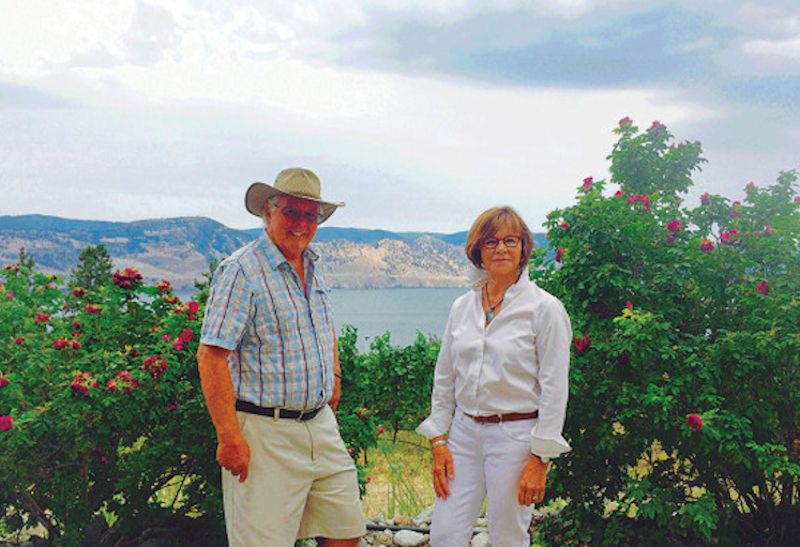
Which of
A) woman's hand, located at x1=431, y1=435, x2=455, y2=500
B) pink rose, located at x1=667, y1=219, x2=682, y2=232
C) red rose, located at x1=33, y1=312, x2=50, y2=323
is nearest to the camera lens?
woman's hand, located at x1=431, y1=435, x2=455, y2=500

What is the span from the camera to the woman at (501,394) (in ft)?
9.52

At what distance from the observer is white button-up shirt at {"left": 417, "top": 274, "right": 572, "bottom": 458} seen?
2887 mm

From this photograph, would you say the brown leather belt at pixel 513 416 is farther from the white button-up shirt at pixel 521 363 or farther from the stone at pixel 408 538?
the stone at pixel 408 538

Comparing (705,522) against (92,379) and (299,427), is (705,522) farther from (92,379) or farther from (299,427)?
(92,379)

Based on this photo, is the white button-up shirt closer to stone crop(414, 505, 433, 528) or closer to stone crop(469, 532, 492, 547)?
stone crop(469, 532, 492, 547)

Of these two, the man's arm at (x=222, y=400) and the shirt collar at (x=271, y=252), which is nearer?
the man's arm at (x=222, y=400)

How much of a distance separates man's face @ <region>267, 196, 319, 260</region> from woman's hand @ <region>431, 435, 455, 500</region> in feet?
3.12

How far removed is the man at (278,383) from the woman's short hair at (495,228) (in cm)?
59

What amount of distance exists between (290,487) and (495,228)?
1.28 meters

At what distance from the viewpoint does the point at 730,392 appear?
4.54 meters

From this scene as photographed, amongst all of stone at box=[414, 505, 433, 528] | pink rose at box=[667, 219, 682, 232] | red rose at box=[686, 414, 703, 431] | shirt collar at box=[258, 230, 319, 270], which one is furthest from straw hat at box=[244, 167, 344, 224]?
stone at box=[414, 505, 433, 528]

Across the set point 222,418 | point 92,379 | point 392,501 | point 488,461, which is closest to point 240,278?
point 222,418

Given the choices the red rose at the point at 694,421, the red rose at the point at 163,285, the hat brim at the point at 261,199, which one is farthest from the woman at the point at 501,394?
the red rose at the point at 163,285

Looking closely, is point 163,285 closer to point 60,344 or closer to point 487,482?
point 60,344
